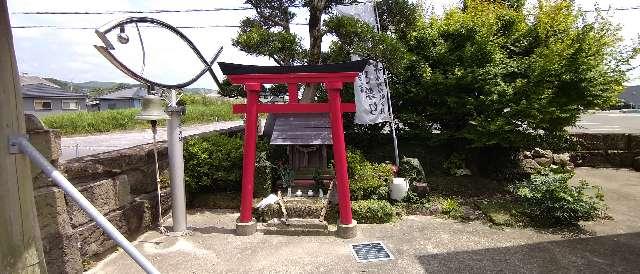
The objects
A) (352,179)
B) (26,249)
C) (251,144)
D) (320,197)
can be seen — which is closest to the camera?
(26,249)

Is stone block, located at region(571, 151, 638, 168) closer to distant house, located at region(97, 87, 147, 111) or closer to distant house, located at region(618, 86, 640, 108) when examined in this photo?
distant house, located at region(618, 86, 640, 108)

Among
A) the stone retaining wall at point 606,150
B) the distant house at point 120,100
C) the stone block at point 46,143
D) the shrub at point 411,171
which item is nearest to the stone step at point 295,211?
the shrub at point 411,171

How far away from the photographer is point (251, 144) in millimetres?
7531

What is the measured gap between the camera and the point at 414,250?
6.53 m

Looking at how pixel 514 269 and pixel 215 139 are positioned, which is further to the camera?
pixel 215 139

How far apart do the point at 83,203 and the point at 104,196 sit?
149 inches

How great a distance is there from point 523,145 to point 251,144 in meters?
7.11

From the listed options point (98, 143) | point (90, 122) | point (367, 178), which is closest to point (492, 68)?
point (367, 178)

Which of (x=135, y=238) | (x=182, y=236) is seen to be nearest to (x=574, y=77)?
(x=182, y=236)

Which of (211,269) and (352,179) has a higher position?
(352,179)

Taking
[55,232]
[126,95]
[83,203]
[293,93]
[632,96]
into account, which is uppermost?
[126,95]

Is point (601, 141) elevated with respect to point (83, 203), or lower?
lower

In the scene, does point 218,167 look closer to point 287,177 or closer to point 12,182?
point 287,177

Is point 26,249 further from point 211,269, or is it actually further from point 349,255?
point 349,255
